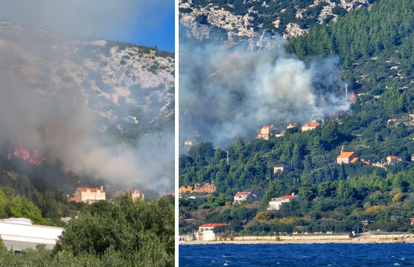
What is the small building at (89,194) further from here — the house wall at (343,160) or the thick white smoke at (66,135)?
the house wall at (343,160)

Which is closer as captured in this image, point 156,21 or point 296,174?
point 156,21

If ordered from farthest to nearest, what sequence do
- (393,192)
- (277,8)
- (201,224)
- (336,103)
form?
(277,8) → (336,103) → (201,224) → (393,192)

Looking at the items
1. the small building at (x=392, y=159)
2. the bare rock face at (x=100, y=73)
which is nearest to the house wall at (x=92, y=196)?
the bare rock face at (x=100, y=73)

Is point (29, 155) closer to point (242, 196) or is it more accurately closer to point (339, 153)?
point (242, 196)

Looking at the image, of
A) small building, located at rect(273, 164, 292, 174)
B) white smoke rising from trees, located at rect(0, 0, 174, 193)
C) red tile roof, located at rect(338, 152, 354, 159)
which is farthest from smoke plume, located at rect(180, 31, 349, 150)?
white smoke rising from trees, located at rect(0, 0, 174, 193)

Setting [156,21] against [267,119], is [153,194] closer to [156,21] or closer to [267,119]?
[156,21]

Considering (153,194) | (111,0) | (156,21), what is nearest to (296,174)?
(153,194)

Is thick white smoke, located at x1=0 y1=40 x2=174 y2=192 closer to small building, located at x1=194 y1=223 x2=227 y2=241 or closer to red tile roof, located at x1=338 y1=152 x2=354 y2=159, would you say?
small building, located at x1=194 y1=223 x2=227 y2=241

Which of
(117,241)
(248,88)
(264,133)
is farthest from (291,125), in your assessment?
(117,241)
